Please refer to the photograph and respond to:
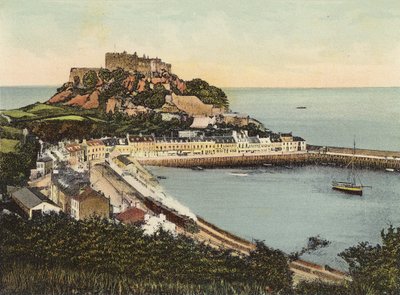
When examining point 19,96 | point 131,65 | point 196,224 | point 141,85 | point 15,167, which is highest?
point 131,65

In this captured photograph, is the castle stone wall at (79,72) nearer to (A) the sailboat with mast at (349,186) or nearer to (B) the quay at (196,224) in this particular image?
(B) the quay at (196,224)

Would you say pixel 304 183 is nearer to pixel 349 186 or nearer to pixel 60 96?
pixel 349 186

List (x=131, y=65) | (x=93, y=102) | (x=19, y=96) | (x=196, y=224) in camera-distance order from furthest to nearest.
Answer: (x=93, y=102) → (x=131, y=65) → (x=19, y=96) → (x=196, y=224)

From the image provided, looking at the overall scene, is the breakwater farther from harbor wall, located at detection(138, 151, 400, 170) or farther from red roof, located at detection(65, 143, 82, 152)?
red roof, located at detection(65, 143, 82, 152)

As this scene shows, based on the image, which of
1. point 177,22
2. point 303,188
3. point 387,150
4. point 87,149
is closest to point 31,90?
point 87,149

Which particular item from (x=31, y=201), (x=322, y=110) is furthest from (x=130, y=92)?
(x=322, y=110)

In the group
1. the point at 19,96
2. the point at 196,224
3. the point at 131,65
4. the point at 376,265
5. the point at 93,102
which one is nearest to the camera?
the point at 376,265

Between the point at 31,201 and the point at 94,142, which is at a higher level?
the point at 94,142
